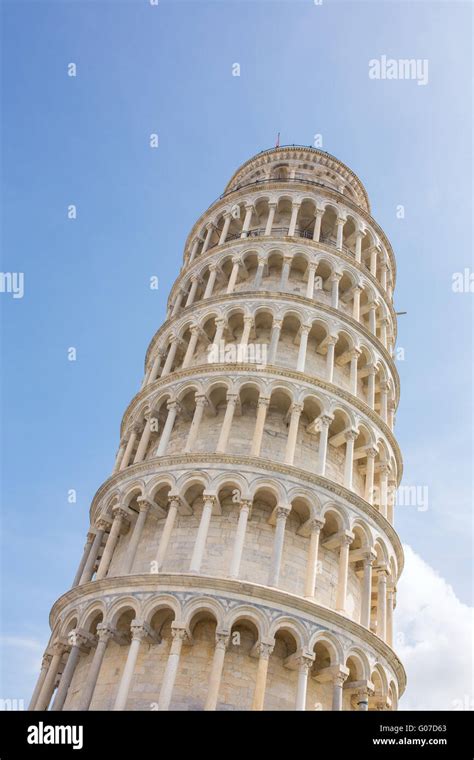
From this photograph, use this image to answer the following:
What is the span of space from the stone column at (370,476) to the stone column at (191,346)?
7.66 meters

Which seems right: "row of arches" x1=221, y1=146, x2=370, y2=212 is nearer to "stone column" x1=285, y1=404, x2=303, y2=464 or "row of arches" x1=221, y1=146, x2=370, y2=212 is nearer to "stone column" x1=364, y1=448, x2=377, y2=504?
"stone column" x1=364, y1=448, x2=377, y2=504

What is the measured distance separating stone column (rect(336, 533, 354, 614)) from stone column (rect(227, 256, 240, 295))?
11346 millimetres

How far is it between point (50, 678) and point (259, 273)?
17.2 meters

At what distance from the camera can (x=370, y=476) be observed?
80.8 feet

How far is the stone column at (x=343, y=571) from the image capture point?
66.9ft

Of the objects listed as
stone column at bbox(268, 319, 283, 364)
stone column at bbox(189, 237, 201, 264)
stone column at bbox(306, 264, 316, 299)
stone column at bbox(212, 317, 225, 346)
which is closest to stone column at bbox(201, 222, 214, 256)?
stone column at bbox(189, 237, 201, 264)

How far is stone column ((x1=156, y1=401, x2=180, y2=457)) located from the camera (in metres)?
23.9

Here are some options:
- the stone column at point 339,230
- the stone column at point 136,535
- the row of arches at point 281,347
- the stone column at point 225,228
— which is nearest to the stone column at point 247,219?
the stone column at point 225,228

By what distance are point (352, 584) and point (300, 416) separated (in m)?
6.04

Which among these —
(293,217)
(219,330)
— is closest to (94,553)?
(219,330)

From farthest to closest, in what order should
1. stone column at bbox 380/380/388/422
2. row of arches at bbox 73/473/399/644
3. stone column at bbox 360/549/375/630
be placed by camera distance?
stone column at bbox 380/380/388/422, stone column at bbox 360/549/375/630, row of arches at bbox 73/473/399/644

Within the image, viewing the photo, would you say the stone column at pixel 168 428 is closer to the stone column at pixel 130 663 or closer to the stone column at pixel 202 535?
the stone column at pixel 202 535

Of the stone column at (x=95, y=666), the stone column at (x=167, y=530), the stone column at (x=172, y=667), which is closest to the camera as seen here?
the stone column at (x=172, y=667)

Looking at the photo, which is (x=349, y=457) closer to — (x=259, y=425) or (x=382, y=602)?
(x=259, y=425)
